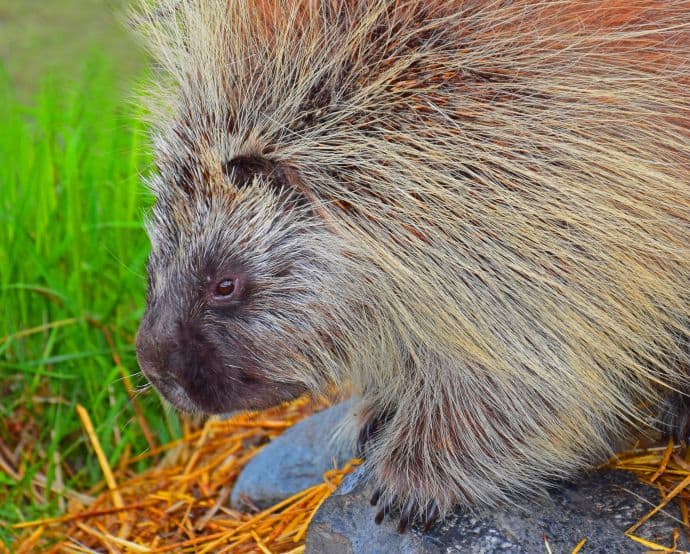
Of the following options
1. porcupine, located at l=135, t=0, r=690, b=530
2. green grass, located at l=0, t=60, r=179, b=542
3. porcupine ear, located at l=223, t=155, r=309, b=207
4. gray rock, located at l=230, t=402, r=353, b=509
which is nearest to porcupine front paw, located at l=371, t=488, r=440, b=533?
porcupine, located at l=135, t=0, r=690, b=530

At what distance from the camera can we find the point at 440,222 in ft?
6.54

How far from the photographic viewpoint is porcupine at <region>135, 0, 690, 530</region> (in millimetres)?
1975

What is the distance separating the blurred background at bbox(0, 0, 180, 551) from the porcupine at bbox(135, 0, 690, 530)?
2.89ft

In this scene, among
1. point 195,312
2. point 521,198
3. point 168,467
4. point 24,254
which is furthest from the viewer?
point 24,254

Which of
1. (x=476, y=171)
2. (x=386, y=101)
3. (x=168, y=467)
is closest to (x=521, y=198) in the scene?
(x=476, y=171)

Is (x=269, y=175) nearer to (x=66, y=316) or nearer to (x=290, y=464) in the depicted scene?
(x=290, y=464)

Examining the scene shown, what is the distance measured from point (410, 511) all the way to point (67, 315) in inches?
66.8

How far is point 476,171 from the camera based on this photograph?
2.00 meters

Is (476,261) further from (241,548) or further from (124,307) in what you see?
(124,307)

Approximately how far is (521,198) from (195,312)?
0.73 metres

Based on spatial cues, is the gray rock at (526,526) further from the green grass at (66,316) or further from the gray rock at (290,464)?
the green grass at (66,316)

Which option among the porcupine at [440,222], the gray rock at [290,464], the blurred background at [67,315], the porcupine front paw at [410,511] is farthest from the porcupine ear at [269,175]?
the gray rock at [290,464]

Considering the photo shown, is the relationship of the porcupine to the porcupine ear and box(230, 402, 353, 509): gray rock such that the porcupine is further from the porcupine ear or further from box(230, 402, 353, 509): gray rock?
box(230, 402, 353, 509): gray rock

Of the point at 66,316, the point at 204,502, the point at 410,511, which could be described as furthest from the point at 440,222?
the point at 66,316
